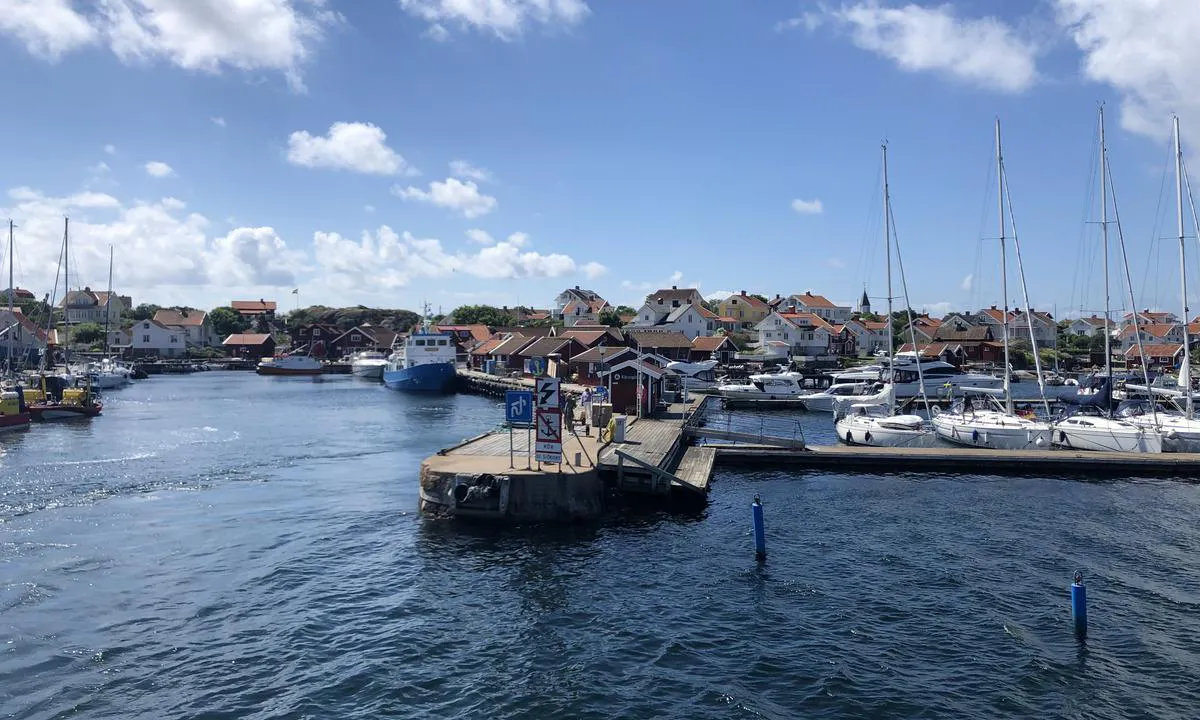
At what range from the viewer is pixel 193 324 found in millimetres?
141125

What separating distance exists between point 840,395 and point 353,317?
433ft

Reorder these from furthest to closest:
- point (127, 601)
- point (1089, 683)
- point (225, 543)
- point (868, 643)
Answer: point (225, 543) → point (127, 601) → point (868, 643) → point (1089, 683)

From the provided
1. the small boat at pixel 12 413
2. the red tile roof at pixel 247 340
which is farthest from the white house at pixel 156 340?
the small boat at pixel 12 413

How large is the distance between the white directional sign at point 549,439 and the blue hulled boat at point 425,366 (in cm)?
5833

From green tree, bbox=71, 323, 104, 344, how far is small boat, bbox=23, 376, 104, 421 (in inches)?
3098

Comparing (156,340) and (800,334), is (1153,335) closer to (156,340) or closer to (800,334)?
(800,334)

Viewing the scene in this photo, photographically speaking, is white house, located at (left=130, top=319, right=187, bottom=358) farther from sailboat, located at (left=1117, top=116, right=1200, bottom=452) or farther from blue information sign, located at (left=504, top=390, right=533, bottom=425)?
sailboat, located at (left=1117, top=116, right=1200, bottom=452)

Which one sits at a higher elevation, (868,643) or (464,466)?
(464,466)

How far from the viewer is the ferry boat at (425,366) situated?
8062 cm

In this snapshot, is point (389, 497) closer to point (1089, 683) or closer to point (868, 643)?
point (868, 643)

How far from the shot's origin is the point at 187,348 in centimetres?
13450

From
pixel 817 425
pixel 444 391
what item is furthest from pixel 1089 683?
pixel 444 391

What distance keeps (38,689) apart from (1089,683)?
1876cm

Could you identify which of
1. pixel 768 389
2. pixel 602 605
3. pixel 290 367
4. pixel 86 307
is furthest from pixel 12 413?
pixel 86 307
